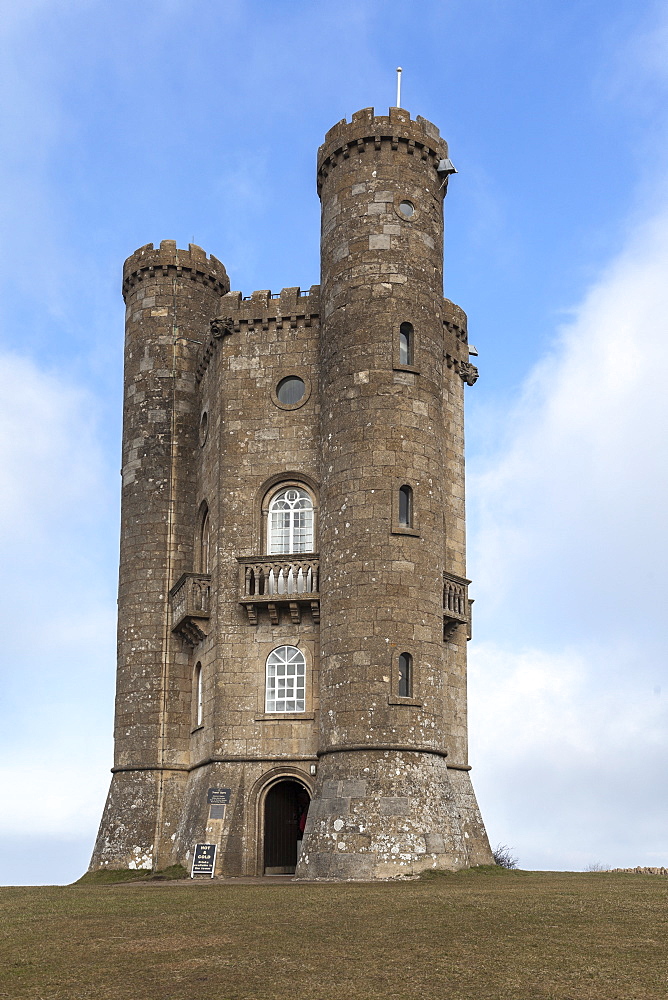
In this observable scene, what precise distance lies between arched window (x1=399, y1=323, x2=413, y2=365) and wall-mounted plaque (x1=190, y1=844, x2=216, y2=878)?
1510 cm

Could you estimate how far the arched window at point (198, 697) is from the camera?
123 ft

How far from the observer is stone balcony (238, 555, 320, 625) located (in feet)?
112

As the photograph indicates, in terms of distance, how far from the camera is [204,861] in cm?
3338

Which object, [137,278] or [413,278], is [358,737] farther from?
[137,278]

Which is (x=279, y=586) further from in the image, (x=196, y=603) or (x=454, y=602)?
(x=454, y=602)

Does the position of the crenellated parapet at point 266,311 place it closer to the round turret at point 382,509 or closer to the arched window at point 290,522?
the round turret at point 382,509

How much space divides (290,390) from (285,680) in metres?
9.11

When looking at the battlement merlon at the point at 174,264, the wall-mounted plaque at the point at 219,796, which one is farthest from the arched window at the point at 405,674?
the battlement merlon at the point at 174,264

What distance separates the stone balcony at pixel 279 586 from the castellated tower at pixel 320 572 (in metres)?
0.06

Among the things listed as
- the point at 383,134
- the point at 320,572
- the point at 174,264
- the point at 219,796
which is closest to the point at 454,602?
the point at 320,572

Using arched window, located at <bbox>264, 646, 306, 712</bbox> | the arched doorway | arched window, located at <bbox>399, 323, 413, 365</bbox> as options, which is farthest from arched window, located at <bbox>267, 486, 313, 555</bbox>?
the arched doorway

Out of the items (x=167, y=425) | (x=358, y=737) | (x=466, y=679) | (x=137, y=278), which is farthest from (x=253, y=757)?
(x=137, y=278)

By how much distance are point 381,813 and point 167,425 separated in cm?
1756

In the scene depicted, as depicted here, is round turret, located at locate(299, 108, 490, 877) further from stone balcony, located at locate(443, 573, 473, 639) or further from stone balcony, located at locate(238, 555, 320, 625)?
stone balcony, located at locate(443, 573, 473, 639)
